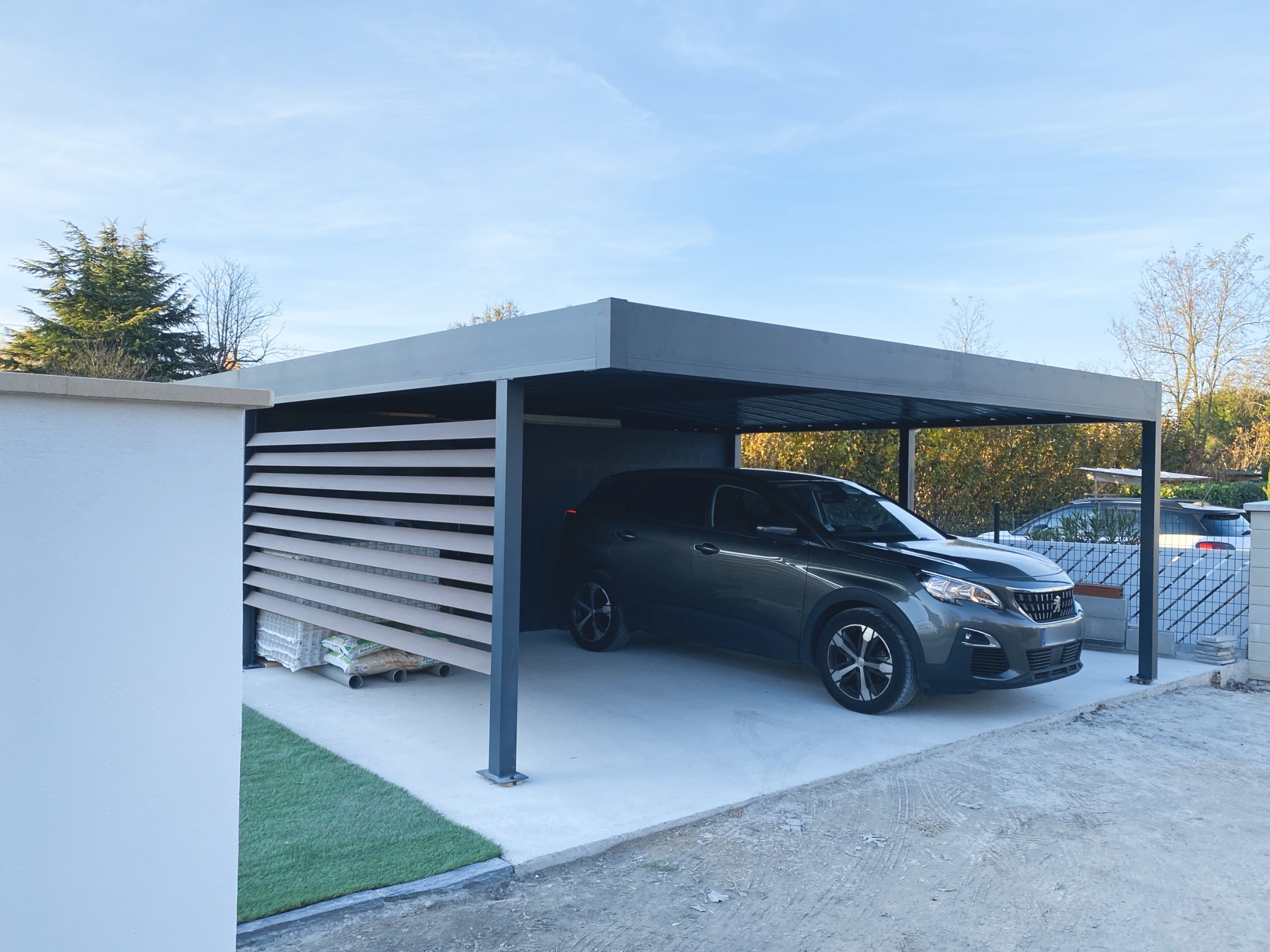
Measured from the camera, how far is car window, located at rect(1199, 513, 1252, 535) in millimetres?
12586

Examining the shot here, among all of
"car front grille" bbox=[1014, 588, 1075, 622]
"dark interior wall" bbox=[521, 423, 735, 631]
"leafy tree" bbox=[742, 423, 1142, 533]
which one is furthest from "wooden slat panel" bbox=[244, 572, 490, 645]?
"leafy tree" bbox=[742, 423, 1142, 533]

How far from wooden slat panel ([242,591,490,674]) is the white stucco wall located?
2637 millimetres

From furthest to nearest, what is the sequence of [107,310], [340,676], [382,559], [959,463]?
1. [107,310]
2. [959,463]
3. [340,676]
4. [382,559]

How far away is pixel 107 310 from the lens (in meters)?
32.0

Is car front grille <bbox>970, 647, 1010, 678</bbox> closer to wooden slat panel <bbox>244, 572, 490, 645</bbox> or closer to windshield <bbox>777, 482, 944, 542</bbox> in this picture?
windshield <bbox>777, 482, 944, 542</bbox>

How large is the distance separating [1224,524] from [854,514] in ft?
27.4

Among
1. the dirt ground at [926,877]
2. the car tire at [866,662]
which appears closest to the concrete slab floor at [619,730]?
the car tire at [866,662]

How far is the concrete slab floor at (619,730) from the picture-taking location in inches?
184

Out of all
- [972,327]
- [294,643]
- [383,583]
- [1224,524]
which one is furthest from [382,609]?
[972,327]

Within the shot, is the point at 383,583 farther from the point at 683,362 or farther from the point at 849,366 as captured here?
the point at 849,366

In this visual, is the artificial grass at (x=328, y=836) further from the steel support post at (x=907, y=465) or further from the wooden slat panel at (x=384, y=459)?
the steel support post at (x=907, y=465)

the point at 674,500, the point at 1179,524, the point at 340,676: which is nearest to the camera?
the point at 340,676

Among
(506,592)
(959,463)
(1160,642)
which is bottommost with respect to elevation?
(1160,642)

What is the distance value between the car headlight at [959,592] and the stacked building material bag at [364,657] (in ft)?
11.8
